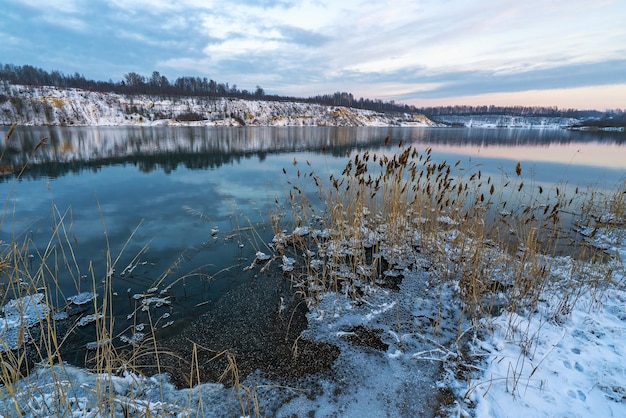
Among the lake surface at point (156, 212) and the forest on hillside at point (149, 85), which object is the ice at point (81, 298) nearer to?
the lake surface at point (156, 212)

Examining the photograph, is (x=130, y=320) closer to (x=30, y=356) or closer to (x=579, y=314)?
(x=30, y=356)

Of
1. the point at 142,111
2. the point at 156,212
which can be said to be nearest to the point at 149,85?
the point at 142,111

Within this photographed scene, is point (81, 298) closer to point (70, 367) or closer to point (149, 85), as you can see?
point (70, 367)

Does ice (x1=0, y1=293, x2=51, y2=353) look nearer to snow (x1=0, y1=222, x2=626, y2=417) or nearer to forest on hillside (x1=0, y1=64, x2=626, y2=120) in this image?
snow (x1=0, y1=222, x2=626, y2=417)

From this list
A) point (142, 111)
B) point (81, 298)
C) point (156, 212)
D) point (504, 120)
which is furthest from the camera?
point (504, 120)

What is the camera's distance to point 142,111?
70438 mm

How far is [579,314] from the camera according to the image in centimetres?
358

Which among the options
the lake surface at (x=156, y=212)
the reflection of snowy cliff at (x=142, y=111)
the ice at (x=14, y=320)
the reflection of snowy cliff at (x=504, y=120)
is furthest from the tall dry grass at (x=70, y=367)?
the reflection of snowy cliff at (x=504, y=120)

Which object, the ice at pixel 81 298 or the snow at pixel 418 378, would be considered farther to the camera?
the ice at pixel 81 298

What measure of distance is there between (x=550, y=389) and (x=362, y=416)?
1676 millimetres

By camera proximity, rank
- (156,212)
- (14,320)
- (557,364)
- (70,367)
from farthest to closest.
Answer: (156,212)
(14,320)
(70,367)
(557,364)

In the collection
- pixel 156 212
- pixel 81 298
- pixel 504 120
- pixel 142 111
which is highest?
pixel 504 120

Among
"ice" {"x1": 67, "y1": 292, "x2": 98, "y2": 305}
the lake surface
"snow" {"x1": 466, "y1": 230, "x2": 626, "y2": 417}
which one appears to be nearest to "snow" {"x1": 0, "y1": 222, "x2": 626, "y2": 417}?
"snow" {"x1": 466, "y1": 230, "x2": 626, "y2": 417}

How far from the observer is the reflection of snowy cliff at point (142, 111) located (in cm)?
5847
